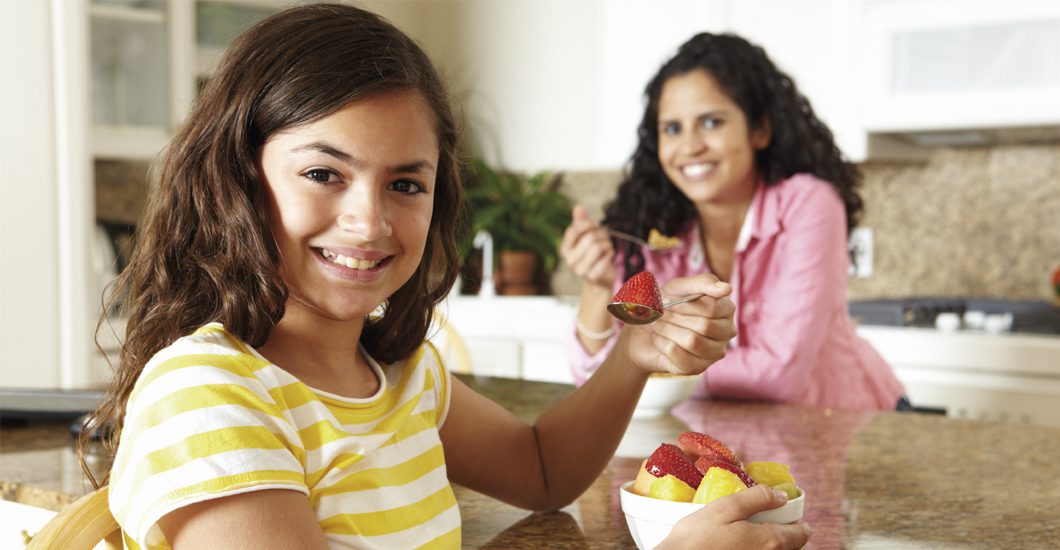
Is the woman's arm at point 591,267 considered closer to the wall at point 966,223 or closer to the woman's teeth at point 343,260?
the woman's teeth at point 343,260

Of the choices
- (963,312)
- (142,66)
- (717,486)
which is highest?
(142,66)

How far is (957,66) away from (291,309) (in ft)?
8.25

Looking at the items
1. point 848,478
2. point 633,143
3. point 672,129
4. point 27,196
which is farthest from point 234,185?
point 633,143

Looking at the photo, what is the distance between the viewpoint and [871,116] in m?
2.82

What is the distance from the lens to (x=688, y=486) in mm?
688

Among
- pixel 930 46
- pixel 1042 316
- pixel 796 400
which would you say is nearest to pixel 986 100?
pixel 930 46

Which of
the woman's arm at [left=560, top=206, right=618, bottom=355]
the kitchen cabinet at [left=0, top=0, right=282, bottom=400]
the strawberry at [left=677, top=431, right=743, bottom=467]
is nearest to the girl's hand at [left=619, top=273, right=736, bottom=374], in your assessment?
the strawberry at [left=677, top=431, right=743, bottom=467]

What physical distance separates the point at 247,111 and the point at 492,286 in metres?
2.94

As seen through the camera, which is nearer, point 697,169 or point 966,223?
point 697,169

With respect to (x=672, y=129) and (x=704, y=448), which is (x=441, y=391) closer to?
(x=704, y=448)

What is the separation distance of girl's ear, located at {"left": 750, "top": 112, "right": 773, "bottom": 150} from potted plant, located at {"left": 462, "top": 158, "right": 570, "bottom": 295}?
5.87 feet

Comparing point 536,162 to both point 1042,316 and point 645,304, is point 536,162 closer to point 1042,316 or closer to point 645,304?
point 1042,316

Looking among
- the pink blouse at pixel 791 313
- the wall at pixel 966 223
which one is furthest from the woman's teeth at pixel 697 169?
the wall at pixel 966 223

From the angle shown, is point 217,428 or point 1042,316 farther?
point 1042,316
